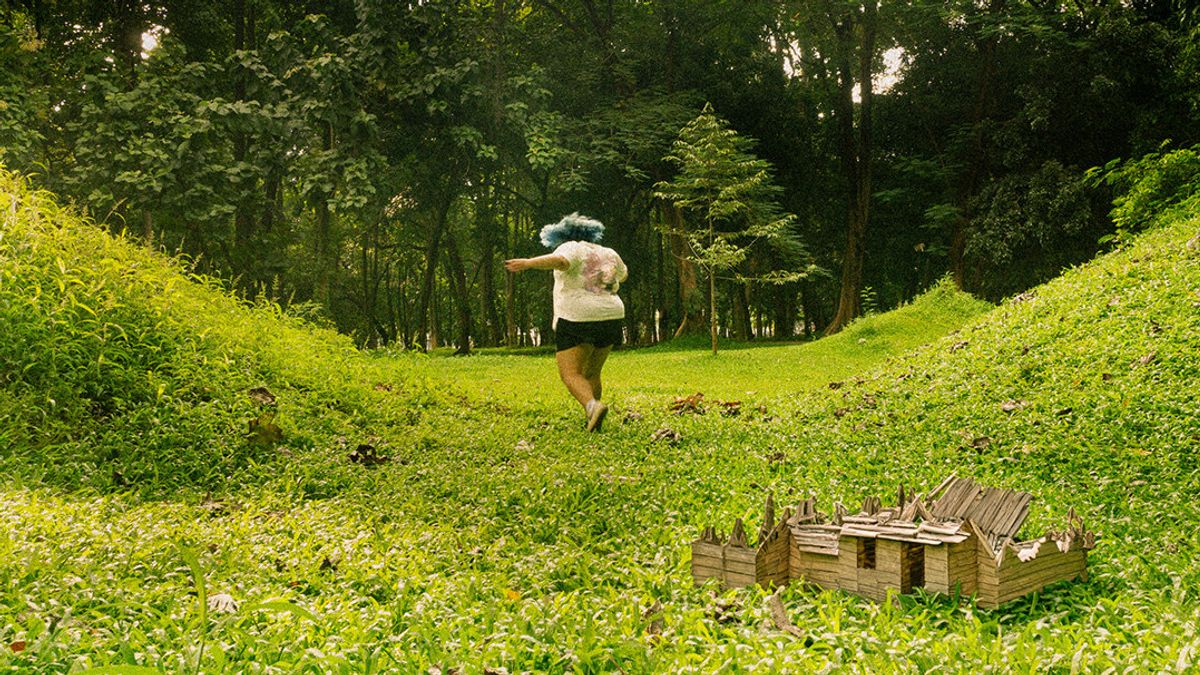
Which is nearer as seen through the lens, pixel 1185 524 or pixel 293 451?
pixel 1185 524

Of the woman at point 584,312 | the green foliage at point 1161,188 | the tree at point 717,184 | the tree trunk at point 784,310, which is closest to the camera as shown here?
the woman at point 584,312

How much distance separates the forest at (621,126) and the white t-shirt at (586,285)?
4.27 meters

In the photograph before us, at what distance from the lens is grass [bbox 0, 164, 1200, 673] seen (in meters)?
2.46

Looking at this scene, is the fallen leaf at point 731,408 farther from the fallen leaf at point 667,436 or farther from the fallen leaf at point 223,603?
the fallen leaf at point 223,603

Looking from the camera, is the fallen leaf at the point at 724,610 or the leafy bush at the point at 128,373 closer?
the fallen leaf at the point at 724,610

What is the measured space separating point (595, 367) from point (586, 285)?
0.76 metres

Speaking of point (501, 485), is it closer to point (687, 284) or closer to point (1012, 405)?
point (1012, 405)

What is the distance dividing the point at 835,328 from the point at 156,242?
1584 centimetres

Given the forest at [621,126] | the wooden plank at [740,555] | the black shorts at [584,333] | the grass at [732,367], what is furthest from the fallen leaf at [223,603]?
the forest at [621,126]

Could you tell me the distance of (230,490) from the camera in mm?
4680

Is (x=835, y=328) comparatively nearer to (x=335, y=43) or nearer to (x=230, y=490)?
(x=335, y=43)

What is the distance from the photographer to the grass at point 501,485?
2.46 meters

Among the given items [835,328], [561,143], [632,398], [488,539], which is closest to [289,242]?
[561,143]

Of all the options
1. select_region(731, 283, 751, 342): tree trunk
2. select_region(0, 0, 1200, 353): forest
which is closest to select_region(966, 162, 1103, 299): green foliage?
select_region(0, 0, 1200, 353): forest
